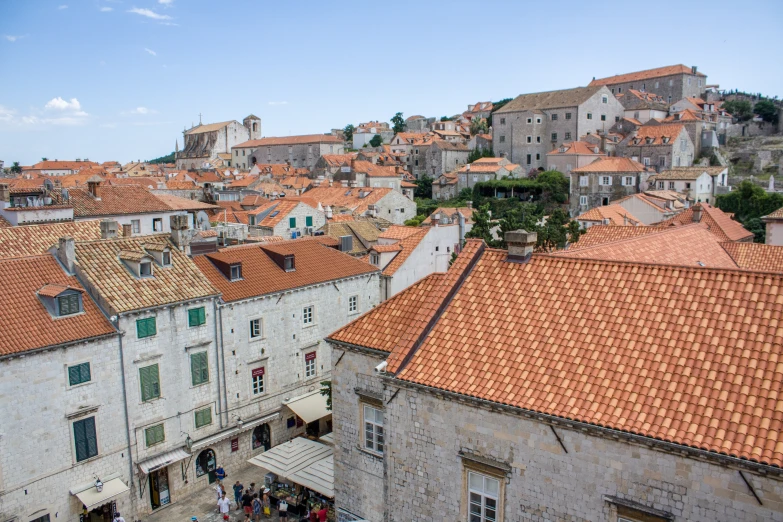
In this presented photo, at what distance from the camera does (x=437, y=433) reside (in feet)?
41.2

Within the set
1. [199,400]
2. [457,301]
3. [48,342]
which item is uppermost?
[457,301]

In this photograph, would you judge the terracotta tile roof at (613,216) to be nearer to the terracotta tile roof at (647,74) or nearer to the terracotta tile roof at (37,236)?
the terracotta tile roof at (37,236)

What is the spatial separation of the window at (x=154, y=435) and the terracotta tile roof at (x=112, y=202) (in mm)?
20756

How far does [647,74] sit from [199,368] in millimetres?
99095

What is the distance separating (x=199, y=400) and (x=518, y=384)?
1505cm

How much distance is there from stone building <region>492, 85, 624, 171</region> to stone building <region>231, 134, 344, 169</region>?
113 feet

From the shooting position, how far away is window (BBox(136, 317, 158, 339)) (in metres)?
20.5

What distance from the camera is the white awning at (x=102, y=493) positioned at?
1878 cm

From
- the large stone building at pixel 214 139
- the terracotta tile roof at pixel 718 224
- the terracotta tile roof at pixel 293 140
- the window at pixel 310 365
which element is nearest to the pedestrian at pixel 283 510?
the window at pixel 310 365

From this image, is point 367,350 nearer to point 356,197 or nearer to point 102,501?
point 102,501

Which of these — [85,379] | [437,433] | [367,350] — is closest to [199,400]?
[85,379]

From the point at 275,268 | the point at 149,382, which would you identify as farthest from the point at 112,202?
the point at 149,382

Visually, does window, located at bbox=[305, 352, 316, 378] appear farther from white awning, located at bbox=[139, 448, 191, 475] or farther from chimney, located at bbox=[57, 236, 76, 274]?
chimney, located at bbox=[57, 236, 76, 274]

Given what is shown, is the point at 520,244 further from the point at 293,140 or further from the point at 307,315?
the point at 293,140
